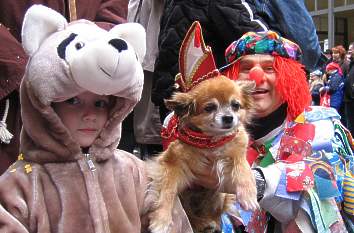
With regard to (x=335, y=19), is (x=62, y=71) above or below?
above

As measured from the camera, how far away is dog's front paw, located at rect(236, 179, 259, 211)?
1779mm

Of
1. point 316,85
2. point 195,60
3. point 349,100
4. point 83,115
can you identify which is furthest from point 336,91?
point 83,115

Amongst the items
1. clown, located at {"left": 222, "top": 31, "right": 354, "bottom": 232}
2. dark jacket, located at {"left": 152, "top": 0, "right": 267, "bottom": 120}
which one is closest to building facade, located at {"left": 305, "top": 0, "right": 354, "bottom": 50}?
dark jacket, located at {"left": 152, "top": 0, "right": 267, "bottom": 120}

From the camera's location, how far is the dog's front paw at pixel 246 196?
1.78m

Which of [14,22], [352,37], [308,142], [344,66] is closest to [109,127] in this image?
[14,22]

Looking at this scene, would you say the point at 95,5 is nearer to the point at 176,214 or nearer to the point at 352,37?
the point at 176,214

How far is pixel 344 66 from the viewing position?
332 inches

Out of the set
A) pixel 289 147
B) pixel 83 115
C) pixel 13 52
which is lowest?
pixel 289 147

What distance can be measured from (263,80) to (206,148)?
0.52 meters

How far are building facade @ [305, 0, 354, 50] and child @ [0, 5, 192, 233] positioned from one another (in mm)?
14280

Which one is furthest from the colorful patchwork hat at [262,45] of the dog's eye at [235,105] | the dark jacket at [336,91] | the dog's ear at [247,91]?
the dark jacket at [336,91]

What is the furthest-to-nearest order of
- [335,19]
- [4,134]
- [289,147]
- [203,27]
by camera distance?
1. [335,19]
2. [203,27]
3. [289,147]
4. [4,134]

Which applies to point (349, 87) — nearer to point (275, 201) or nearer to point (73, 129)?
point (275, 201)

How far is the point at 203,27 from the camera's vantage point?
253cm
